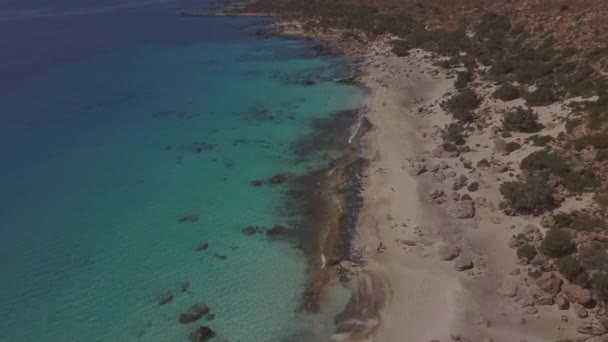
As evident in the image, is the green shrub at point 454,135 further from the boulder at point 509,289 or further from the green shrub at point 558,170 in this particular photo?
the boulder at point 509,289

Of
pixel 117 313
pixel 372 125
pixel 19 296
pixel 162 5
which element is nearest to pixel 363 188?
pixel 372 125

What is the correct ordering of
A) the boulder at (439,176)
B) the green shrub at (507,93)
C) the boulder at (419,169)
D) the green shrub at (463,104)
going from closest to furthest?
the boulder at (439,176) < the boulder at (419,169) < the green shrub at (463,104) < the green shrub at (507,93)

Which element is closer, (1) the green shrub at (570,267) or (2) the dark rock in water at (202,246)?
(1) the green shrub at (570,267)

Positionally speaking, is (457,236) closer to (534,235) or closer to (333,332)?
(534,235)

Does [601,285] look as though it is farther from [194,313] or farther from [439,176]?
[194,313]

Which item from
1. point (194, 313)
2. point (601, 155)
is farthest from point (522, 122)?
point (194, 313)

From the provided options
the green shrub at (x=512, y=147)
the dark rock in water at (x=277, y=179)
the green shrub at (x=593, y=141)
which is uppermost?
the green shrub at (x=593, y=141)

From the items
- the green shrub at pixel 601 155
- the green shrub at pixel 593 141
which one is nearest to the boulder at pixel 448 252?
the green shrub at pixel 601 155

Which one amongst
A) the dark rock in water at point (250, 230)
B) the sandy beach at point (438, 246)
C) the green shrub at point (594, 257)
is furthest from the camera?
the dark rock in water at point (250, 230)
